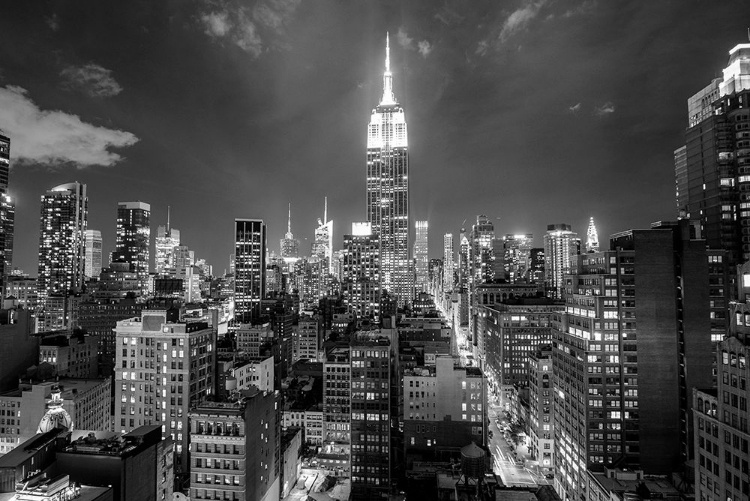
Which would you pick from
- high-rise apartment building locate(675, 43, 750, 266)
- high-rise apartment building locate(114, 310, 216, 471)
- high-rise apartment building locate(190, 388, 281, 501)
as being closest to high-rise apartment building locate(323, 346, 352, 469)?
high-rise apartment building locate(114, 310, 216, 471)

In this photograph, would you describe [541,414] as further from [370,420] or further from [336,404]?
[336,404]

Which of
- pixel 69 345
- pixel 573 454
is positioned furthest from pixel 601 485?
pixel 69 345

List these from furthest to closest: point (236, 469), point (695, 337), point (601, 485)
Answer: point (695, 337), point (601, 485), point (236, 469)

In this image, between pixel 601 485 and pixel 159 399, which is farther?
pixel 159 399

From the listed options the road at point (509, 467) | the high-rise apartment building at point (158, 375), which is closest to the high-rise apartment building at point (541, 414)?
the road at point (509, 467)

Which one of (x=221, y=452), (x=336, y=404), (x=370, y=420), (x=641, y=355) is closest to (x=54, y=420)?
(x=221, y=452)

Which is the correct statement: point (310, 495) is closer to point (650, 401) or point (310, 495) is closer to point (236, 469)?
point (236, 469)

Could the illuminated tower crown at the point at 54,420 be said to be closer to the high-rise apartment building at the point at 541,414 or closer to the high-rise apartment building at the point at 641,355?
the high-rise apartment building at the point at 641,355
